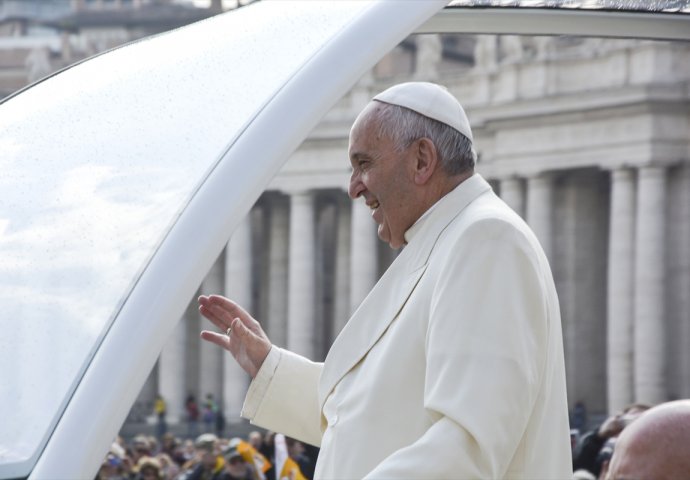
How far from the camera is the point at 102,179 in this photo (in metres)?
3.38

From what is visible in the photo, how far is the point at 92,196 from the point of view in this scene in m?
3.37

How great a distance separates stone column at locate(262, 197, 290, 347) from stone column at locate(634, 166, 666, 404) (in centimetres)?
2118

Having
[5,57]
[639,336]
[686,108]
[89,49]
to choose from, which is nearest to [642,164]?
[686,108]

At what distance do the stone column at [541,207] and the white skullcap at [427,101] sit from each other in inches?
2259

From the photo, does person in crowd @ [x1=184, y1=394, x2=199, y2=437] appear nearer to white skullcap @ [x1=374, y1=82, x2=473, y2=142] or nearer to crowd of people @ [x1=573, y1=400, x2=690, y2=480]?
white skullcap @ [x1=374, y1=82, x2=473, y2=142]

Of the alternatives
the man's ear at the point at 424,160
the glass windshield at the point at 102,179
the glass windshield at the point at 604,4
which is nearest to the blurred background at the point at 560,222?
the glass windshield at the point at 604,4

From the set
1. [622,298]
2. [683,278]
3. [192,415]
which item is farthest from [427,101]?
[192,415]

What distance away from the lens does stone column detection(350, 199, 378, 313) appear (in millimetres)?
68000

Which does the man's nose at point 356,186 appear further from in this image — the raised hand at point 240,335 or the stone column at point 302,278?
the stone column at point 302,278

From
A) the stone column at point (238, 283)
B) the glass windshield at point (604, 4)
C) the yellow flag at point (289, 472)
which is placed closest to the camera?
the glass windshield at point (604, 4)

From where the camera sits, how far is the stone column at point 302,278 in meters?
69.8

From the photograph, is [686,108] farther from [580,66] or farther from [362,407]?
[362,407]

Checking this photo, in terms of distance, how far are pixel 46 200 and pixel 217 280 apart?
73.4 m

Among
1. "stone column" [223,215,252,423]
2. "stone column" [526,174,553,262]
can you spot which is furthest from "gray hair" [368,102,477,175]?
"stone column" [223,215,252,423]
